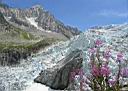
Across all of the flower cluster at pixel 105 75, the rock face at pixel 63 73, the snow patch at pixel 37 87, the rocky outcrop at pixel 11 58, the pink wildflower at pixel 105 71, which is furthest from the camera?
the rocky outcrop at pixel 11 58

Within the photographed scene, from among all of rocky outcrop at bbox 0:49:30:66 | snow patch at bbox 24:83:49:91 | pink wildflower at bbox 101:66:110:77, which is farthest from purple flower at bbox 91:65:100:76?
rocky outcrop at bbox 0:49:30:66

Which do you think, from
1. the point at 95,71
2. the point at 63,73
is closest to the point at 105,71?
the point at 95,71

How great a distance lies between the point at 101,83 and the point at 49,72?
2783 centimetres

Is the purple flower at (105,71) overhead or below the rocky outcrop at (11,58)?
below

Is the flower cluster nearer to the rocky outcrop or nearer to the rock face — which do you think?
the rock face

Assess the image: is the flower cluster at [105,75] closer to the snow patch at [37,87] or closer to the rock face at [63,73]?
the rock face at [63,73]

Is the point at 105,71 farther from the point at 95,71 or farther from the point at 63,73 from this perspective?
the point at 63,73

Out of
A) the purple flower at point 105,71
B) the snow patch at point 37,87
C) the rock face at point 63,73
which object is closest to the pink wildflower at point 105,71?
the purple flower at point 105,71

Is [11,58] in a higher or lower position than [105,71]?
higher

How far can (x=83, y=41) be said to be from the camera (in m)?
37.7

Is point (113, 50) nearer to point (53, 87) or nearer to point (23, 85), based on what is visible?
point (53, 87)

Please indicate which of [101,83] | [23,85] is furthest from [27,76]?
[101,83]

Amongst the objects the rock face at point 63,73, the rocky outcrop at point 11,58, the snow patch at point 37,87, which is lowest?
the snow patch at point 37,87

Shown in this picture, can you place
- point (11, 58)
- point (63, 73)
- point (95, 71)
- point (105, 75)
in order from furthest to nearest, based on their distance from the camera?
point (11, 58) → point (63, 73) → point (95, 71) → point (105, 75)
